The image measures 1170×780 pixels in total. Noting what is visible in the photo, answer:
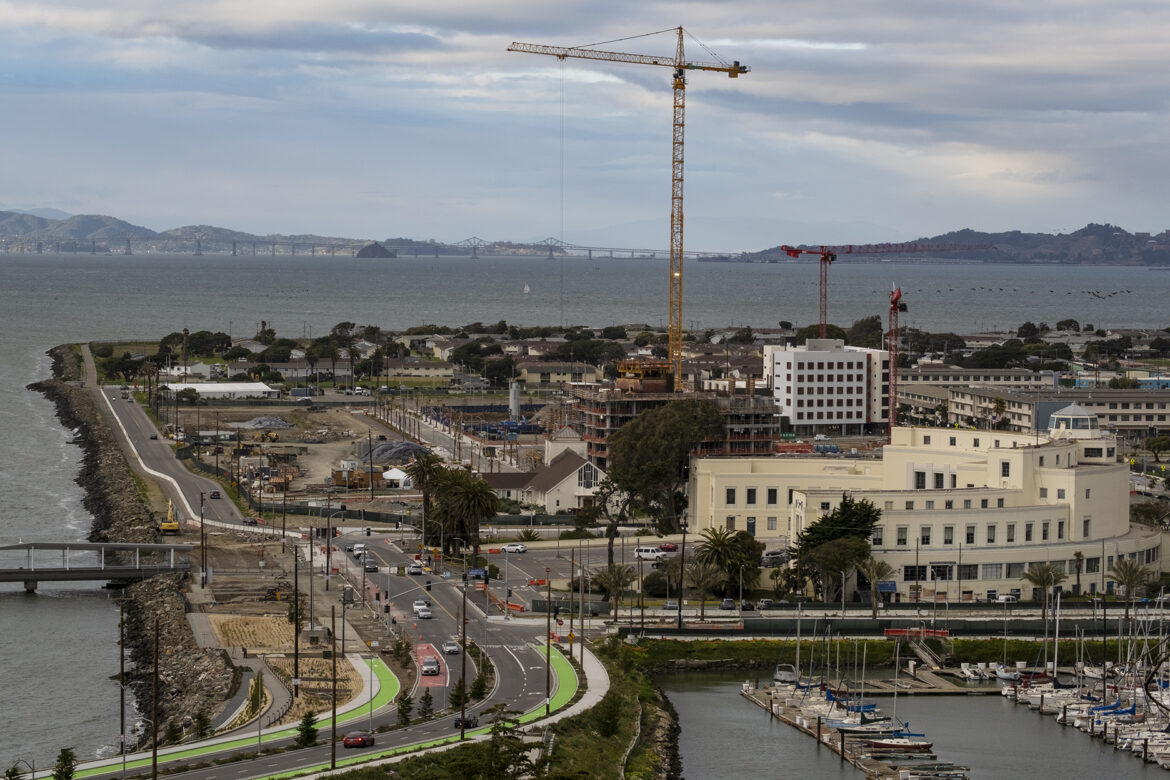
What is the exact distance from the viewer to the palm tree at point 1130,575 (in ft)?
181

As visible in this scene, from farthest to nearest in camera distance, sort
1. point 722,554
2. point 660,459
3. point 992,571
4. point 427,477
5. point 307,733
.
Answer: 1. point 660,459
2. point 427,477
3. point 992,571
4. point 722,554
5. point 307,733

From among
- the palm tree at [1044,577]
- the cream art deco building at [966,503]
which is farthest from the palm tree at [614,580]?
the palm tree at [1044,577]

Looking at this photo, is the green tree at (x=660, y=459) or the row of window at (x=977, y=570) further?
the green tree at (x=660, y=459)

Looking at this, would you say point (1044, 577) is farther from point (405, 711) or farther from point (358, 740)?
point (358, 740)

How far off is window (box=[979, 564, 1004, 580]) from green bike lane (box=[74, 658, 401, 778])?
22569 mm

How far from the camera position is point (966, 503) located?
196ft

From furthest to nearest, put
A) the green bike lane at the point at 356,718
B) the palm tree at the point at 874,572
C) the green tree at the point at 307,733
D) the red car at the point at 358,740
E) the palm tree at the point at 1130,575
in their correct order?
the palm tree at the point at 1130,575, the palm tree at the point at 874,572, the green tree at the point at 307,733, the red car at the point at 358,740, the green bike lane at the point at 356,718

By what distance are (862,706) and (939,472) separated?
20.6m

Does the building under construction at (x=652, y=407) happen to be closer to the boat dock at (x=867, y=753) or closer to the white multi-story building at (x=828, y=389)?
the white multi-story building at (x=828, y=389)

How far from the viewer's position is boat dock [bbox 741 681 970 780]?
133 feet

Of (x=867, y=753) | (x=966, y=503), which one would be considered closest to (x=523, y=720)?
(x=867, y=753)

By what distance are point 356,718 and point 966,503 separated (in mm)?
26645

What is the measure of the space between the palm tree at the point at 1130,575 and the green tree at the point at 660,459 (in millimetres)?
17500

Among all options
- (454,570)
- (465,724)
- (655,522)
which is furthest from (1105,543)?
(465,724)
